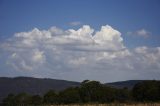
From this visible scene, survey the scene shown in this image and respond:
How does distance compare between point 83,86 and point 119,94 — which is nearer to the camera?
point 119,94

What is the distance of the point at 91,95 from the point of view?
123250 mm

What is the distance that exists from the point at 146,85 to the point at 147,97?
6097 mm

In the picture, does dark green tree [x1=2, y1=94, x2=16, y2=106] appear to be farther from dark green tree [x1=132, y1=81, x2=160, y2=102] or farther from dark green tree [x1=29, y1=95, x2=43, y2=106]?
dark green tree [x1=132, y1=81, x2=160, y2=102]

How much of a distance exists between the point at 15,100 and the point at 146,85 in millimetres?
43788

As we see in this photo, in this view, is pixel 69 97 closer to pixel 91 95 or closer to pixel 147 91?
pixel 91 95

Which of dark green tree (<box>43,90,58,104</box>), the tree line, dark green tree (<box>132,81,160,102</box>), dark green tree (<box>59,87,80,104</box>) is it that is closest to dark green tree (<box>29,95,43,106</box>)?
the tree line

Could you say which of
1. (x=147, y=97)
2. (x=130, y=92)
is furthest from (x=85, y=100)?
(x=147, y=97)

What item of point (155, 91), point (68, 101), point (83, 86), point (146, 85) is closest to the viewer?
point (155, 91)

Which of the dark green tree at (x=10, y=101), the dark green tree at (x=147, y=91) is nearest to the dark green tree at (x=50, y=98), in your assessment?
the dark green tree at (x=10, y=101)

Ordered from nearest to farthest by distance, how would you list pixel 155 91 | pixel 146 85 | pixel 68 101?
pixel 155 91 → pixel 146 85 → pixel 68 101

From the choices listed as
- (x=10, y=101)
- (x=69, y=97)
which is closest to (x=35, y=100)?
(x=10, y=101)

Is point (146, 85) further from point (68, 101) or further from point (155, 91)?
point (68, 101)

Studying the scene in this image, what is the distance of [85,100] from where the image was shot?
11794cm

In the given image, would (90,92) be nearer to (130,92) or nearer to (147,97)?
(130,92)
